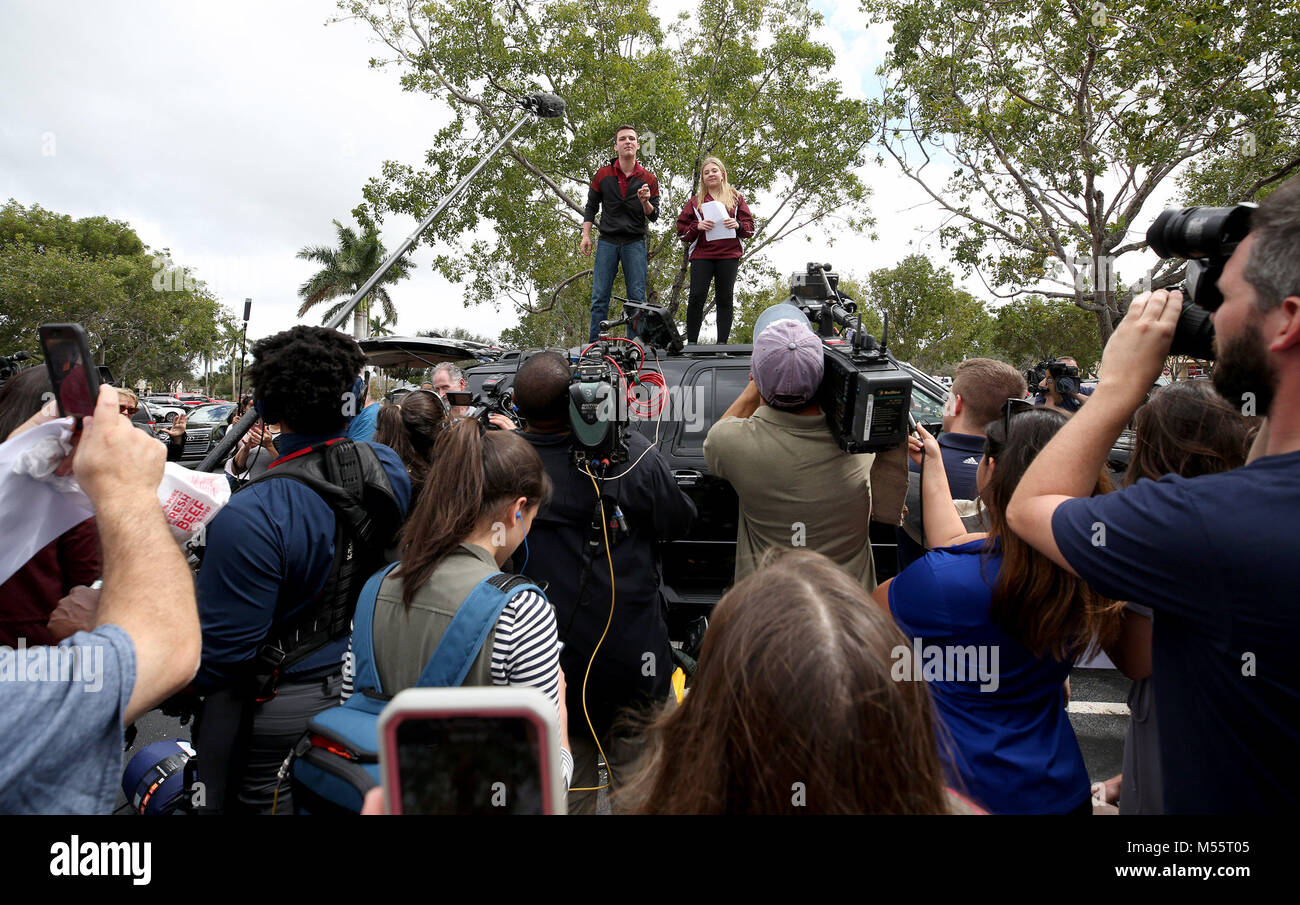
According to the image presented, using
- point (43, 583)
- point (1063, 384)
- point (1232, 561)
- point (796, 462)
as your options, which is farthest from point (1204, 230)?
point (1063, 384)

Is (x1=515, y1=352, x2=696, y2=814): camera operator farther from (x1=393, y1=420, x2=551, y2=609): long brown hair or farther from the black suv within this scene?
the black suv

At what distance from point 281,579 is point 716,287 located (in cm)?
478

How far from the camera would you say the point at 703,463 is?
4926 mm

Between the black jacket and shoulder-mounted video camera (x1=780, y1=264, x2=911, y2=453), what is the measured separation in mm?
612

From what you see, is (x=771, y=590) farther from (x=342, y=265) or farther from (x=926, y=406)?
(x=342, y=265)

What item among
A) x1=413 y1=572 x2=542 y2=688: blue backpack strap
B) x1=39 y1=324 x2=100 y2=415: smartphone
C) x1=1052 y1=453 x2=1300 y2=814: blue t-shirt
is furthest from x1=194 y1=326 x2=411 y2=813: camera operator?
x1=1052 y1=453 x2=1300 y2=814: blue t-shirt

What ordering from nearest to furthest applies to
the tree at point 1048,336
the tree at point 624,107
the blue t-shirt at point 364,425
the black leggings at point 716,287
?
the blue t-shirt at point 364,425
the black leggings at point 716,287
the tree at point 624,107
the tree at point 1048,336

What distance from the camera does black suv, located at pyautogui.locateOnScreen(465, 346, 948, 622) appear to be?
4.77m

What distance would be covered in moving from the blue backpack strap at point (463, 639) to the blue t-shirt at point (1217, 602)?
1.18m

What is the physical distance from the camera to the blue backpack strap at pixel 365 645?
174 centimetres

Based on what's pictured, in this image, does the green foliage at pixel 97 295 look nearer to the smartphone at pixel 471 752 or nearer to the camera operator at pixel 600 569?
the camera operator at pixel 600 569

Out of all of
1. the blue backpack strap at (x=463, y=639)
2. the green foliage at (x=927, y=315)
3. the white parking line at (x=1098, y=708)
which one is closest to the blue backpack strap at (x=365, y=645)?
the blue backpack strap at (x=463, y=639)

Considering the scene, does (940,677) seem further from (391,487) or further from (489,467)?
(391,487)
